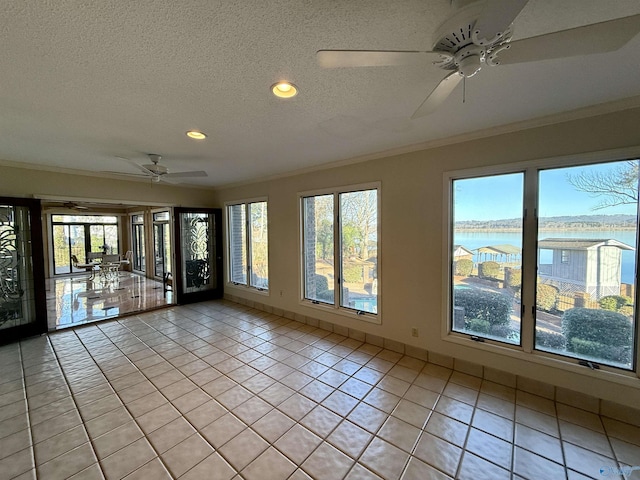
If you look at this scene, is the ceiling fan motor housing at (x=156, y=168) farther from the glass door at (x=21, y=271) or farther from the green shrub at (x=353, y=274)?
the green shrub at (x=353, y=274)

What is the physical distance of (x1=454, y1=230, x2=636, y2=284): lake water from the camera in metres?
2.13

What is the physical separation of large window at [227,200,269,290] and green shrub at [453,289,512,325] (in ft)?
11.1

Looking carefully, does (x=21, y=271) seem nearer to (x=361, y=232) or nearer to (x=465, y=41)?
(x=361, y=232)

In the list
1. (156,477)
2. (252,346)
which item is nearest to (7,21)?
(156,477)

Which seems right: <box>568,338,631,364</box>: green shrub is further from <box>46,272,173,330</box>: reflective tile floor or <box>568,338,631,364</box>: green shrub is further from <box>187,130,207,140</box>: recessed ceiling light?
<box>46,272,173,330</box>: reflective tile floor

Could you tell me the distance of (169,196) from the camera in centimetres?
537

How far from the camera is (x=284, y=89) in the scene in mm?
1816

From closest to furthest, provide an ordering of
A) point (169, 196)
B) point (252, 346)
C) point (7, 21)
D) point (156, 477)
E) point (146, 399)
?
point (7, 21)
point (156, 477)
point (146, 399)
point (252, 346)
point (169, 196)

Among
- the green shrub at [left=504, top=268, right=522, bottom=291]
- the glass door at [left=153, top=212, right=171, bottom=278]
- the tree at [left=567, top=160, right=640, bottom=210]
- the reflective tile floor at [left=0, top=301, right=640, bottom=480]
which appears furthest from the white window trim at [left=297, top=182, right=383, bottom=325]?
the glass door at [left=153, top=212, right=171, bottom=278]

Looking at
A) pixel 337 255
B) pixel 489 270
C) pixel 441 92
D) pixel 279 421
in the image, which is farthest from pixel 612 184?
pixel 279 421

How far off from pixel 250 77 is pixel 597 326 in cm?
345

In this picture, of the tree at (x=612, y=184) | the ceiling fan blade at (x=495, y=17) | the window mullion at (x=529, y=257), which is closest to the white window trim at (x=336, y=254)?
the window mullion at (x=529, y=257)

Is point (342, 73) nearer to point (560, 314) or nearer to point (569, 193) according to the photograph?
point (569, 193)

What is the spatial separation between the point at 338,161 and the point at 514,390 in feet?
10.9
